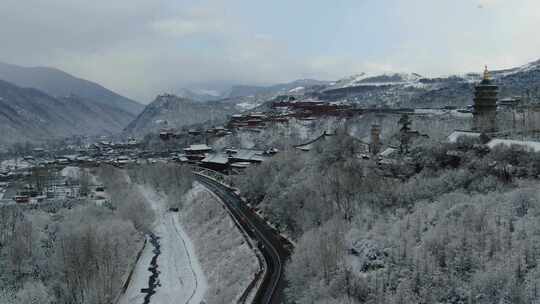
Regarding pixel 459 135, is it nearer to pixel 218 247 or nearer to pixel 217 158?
pixel 218 247

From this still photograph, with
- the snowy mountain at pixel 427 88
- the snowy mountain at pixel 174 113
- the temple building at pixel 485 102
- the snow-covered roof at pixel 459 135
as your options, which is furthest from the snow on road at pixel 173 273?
the snowy mountain at pixel 174 113

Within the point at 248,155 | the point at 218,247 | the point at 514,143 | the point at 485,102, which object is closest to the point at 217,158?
the point at 248,155

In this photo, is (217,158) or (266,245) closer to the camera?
(266,245)

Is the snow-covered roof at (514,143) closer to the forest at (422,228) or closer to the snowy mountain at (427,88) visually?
the forest at (422,228)

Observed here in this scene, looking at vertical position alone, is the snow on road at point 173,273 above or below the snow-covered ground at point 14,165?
below

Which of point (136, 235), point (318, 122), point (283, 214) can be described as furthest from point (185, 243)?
point (318, 122)

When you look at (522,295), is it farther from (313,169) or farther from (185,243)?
(185,243)
